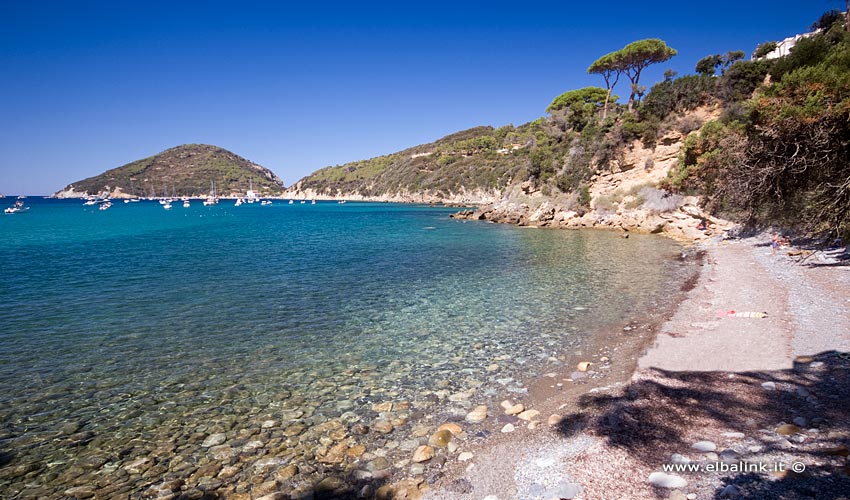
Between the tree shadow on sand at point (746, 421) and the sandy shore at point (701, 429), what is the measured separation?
0.6 inches

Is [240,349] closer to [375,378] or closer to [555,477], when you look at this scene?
[375,378]

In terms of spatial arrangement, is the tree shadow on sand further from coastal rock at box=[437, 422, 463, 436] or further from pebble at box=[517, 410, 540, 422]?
coastal rock at box=[437, 422, 463, 436]

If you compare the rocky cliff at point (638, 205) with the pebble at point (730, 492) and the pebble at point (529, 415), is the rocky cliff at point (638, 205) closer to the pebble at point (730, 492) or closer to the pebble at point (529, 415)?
the pebble at point (529, 415)

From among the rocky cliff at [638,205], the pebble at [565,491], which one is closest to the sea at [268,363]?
the pebble at [565,491]

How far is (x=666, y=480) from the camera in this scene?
4.32m

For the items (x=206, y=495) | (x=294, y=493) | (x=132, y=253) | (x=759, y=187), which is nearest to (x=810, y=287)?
(x=759, y=187)

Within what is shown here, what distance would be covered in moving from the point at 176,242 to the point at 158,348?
29.6 metres

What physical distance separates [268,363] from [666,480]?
777 centimetres

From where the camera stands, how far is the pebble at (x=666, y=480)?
421 cm

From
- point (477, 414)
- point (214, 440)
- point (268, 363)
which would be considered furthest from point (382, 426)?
point (268, 363)

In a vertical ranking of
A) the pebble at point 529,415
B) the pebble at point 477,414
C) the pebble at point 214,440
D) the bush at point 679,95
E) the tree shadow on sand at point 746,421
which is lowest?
the pebble at point 477,414

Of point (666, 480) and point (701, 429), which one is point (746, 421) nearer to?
point (701, 429)

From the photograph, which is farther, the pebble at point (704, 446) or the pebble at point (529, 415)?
the pebble at point (529, 415)

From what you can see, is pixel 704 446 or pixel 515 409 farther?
pixel 515 409
